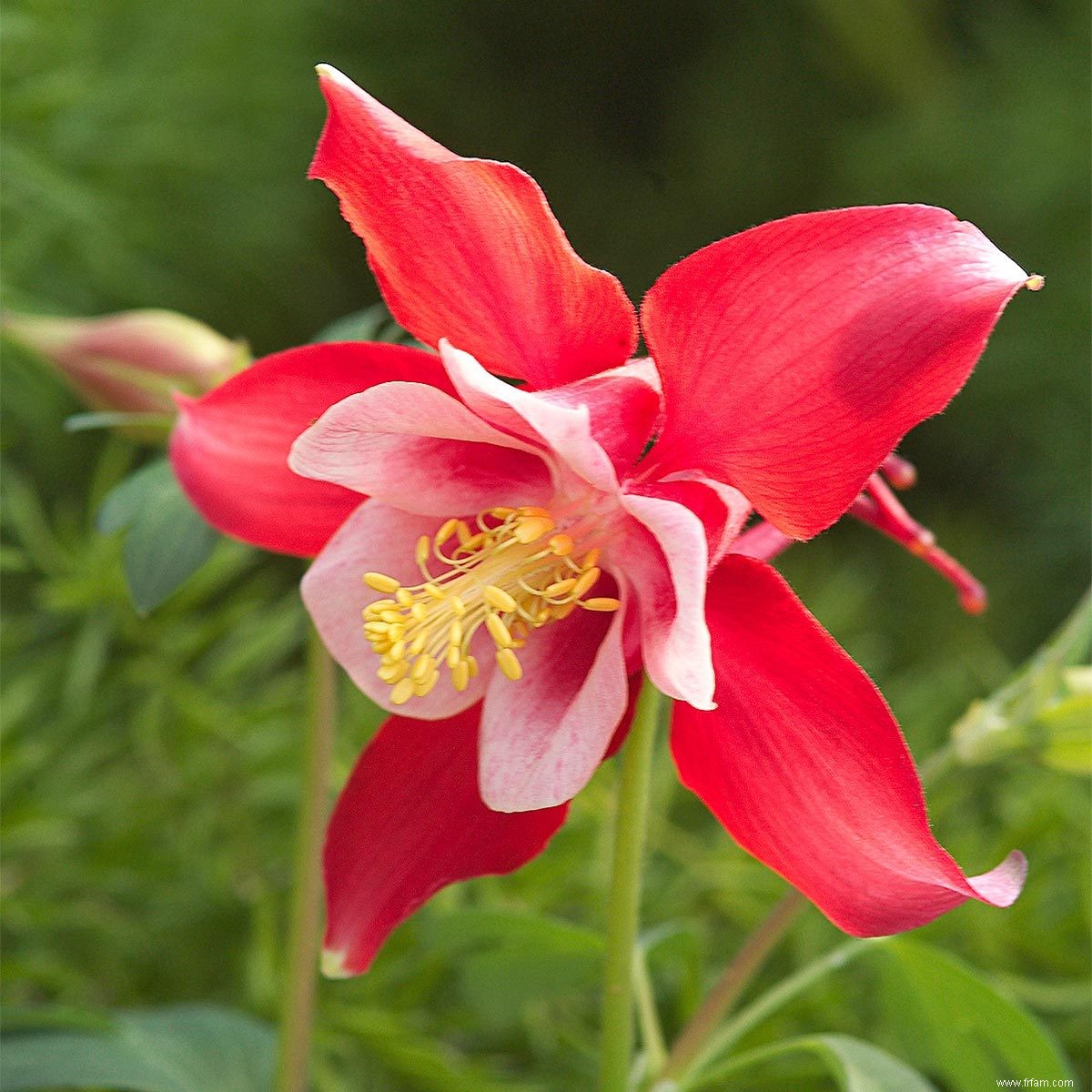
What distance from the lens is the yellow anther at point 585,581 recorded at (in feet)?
1.11

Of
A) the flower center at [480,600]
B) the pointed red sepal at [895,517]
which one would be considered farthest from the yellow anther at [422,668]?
the pointed red sepal at [895,517]

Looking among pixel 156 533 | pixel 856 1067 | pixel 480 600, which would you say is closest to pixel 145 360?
pixel 156 533

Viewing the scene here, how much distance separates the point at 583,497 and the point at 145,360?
0.69 feet

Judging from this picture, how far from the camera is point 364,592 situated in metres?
0.36

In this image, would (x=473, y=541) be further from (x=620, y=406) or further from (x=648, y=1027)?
(x=648, y=1027)

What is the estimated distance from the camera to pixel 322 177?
329mm

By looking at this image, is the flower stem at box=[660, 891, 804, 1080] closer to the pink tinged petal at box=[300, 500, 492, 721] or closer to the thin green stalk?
the thin green stalk

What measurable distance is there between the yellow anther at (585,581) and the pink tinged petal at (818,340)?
0.11ft

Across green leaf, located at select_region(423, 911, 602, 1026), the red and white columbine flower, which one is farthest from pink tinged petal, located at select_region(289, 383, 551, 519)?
green leaf, located at select_region(423, 911, 602, 1026)

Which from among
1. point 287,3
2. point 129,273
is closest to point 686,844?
point 129,273

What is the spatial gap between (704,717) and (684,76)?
67cm

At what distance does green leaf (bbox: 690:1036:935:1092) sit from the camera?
38 cm

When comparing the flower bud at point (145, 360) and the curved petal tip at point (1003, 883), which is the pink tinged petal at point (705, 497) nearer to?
the curved petal tip at point (1003, 883)

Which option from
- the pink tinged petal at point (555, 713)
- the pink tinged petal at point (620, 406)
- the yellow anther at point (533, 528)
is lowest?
the pink tinged petal at point (555, 713)
